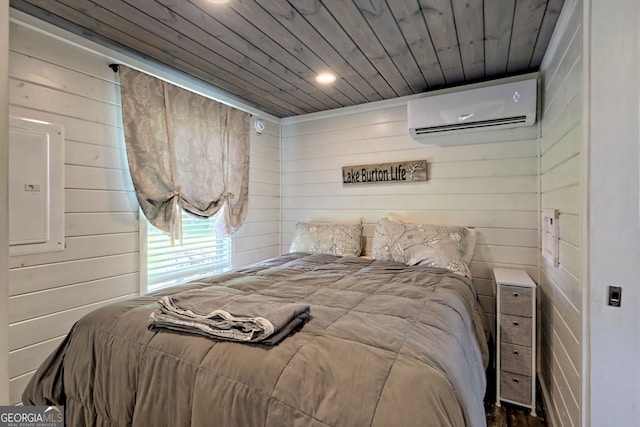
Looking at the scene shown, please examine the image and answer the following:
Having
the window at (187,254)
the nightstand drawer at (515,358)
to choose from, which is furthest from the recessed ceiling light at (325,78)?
the nightstand drawer at (515,358)

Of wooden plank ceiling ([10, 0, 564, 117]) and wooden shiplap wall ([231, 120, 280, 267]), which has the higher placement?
wooden plank ceiling ([10, 0, 564, 117])

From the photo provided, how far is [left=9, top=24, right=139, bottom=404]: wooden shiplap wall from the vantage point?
160 centimetres

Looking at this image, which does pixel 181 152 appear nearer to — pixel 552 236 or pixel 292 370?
pixel 292 370

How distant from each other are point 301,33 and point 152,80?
3.80 ft

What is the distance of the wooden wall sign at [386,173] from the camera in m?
2.72

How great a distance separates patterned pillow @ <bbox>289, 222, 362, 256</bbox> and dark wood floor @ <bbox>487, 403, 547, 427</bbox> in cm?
147

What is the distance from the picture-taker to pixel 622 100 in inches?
43.6

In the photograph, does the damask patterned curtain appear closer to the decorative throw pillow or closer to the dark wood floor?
the decorative throw pillow

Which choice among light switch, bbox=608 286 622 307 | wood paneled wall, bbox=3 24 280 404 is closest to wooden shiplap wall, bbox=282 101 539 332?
light switch, bbox=608 286 622 307

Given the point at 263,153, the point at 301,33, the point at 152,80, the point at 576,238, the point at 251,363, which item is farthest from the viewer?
the point at 263,153

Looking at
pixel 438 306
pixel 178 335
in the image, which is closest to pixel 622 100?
pixel 438 306

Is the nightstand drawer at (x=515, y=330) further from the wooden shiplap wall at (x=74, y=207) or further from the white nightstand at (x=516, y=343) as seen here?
the wooden shiplap wall at (x=74, y=207)

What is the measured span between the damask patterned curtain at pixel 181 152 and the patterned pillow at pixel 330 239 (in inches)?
25.7

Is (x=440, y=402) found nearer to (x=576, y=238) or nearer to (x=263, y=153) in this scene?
(x=576, y=238)
